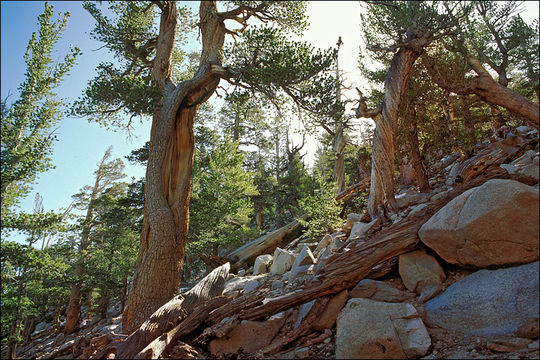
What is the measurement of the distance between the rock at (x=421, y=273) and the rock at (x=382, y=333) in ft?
1.87

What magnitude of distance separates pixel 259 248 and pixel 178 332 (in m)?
7.95

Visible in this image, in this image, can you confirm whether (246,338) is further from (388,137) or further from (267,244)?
(267,244)

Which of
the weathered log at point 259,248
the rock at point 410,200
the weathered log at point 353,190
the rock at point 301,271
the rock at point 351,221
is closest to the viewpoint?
the rock at point 301,271

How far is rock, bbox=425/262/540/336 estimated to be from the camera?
2.37m

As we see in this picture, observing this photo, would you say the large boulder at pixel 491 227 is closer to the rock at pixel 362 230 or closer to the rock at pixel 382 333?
the rock at pixel 382 333

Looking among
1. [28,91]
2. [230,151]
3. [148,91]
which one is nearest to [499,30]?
[230,151]

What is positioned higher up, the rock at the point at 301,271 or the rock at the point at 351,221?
the rock at the point at 351,221

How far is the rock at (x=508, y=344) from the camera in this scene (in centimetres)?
211

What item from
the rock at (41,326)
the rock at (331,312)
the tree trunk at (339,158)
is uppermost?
the tree trunk at (339,158)

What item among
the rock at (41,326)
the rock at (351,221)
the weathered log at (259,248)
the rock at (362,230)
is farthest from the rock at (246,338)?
the rock at (41,326)

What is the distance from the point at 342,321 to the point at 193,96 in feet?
23.4

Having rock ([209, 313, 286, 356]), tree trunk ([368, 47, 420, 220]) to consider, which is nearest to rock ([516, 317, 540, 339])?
rock ([209, 313, 286, 356])

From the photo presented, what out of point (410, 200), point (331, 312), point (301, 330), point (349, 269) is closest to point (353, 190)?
point (410, 200)

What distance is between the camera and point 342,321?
114 inches
